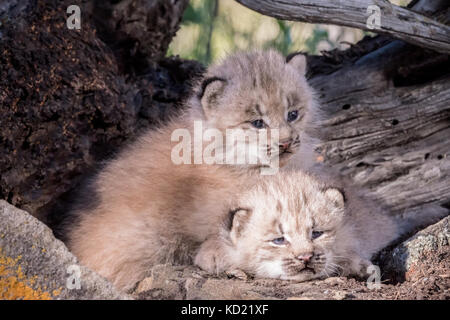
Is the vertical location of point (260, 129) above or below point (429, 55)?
below

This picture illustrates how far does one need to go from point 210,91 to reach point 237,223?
43.0 inches

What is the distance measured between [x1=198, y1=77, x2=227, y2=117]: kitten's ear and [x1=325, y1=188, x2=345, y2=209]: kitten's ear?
3.78 feet

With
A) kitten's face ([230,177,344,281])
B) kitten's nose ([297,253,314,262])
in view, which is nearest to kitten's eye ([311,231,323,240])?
kitten's face ([230,177,344,281])

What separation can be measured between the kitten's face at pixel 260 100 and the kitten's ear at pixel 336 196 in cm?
48

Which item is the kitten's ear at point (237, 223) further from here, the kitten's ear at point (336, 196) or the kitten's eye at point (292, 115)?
the kitten's eye at point (292, 115)

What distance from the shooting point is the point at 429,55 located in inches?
192

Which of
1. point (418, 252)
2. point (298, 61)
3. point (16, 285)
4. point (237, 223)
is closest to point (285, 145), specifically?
point (237, 223)

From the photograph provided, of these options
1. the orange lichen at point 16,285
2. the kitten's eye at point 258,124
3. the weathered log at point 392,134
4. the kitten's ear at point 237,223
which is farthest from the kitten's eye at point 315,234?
the orange lichen at point 16,285

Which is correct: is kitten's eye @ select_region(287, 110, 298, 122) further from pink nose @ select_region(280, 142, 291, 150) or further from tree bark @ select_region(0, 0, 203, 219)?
tree bark @ select_region(0, 0, 203, 219)

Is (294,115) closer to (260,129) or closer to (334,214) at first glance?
(260,129)
